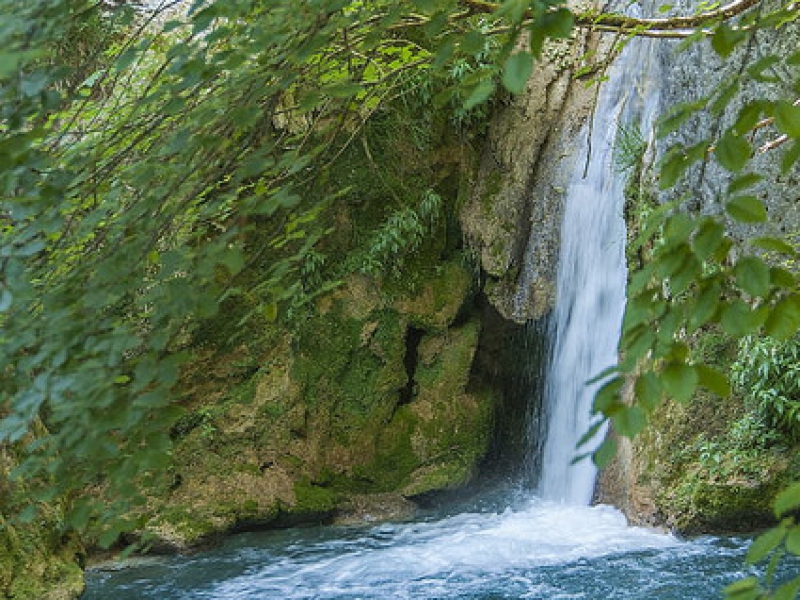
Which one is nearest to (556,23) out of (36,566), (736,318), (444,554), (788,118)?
(788,118)

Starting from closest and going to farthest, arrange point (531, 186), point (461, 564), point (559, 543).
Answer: point (461, 564) → point (559, 543) → point (531, 186)

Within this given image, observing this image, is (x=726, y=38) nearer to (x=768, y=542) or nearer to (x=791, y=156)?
(x=791, y=156)

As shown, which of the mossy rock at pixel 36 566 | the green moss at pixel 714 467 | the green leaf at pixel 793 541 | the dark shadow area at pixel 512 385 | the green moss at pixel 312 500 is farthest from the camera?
the dark shadow area at pixel 512 385

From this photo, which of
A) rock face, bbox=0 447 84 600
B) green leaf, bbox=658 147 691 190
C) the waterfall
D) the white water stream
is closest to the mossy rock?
rock face, bbox=0 447 84 600

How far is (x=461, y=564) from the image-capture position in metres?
5.96

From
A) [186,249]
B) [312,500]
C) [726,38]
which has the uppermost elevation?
[726,38]

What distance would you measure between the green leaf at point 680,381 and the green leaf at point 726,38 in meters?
0.46

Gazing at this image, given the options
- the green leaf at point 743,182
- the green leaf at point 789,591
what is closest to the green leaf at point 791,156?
the green leaf at point 743,182

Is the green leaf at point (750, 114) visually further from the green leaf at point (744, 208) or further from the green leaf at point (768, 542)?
the green leaf at point (768, 542)

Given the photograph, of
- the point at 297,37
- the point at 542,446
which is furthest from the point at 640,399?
the point at 542,446

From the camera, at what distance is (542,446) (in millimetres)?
7945

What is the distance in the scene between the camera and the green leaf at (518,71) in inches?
47.5

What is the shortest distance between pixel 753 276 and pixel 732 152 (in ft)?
0.60

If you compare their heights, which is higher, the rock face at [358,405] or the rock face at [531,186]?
the rock face at [531,186]
